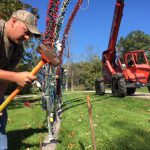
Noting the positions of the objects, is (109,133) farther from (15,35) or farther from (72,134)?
(15,35)

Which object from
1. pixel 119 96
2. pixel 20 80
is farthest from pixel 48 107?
pixel 119 96

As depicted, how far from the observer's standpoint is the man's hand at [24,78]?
2807mm

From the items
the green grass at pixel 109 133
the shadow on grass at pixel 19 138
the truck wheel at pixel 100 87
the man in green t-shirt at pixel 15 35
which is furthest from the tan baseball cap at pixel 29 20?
the truck wheel at pixel 100 87

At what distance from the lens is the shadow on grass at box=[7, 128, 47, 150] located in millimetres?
6209

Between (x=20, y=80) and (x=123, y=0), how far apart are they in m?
15.5

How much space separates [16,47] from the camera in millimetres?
3561

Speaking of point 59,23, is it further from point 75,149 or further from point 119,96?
point 119,96

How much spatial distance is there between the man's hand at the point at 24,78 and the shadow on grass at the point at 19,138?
339cm

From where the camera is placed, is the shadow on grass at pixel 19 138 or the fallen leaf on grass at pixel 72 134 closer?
the shadow on grass at pixel 19 138

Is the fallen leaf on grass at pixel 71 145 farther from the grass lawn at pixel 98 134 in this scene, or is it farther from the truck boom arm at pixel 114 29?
the truck boom arm at pixel 114 29

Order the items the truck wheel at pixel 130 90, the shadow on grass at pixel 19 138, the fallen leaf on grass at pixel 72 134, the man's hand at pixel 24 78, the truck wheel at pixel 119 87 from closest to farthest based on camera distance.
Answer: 1. the man's hand at pixel 24 78
2. the shadow on grass at pixel 19 138
3. the fallen leaf on grass at pixel 72 134
4. the truck wheel at pixel 119 87
5. the truck wheel at pixel 130 90

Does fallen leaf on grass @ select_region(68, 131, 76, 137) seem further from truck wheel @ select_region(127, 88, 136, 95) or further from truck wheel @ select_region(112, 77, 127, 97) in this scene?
truck wheel @ select_region(127, 88, 136, 95)

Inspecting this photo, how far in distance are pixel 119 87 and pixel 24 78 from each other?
47.5 feet

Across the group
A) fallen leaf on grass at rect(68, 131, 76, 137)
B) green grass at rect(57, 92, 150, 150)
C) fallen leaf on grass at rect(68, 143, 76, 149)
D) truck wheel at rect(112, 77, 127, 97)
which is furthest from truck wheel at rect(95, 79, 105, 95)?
fallen leaf on grass at rect(68, 143, 76, 149)
